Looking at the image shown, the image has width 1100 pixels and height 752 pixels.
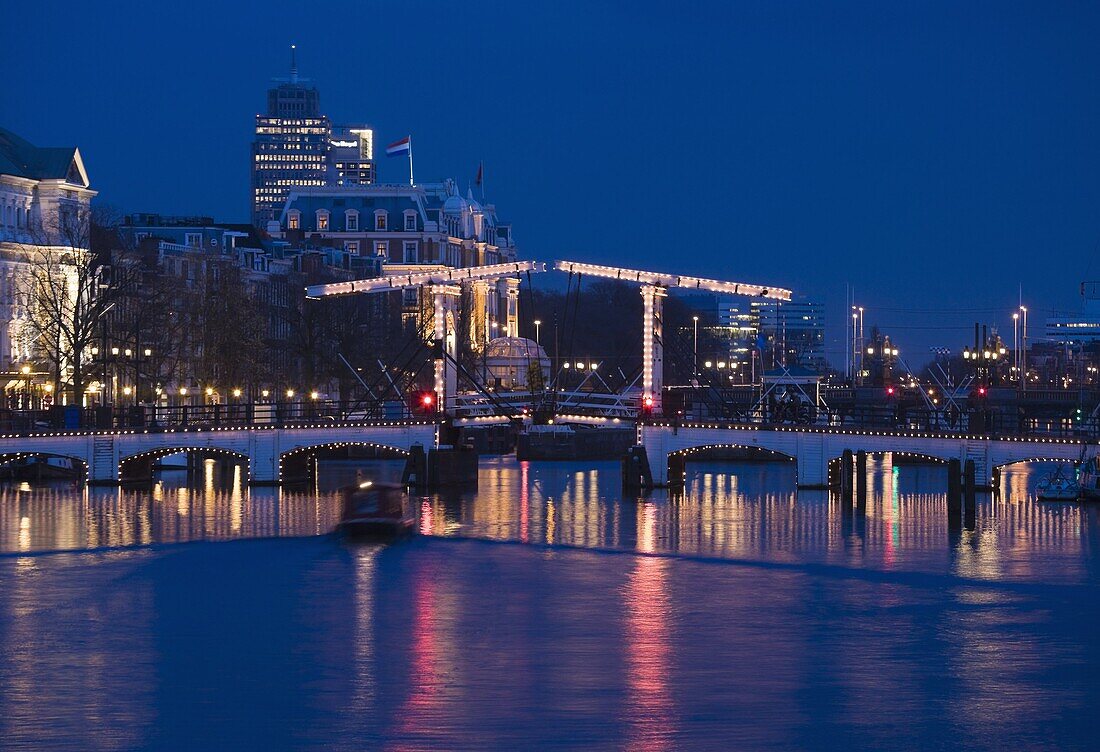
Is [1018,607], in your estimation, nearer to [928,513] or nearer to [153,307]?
[928,513]

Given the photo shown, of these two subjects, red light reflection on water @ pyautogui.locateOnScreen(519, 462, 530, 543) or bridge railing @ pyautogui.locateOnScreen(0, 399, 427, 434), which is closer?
red light reflection on water @ pyautogui.locateOnScreen(519, 462, 530, 543)

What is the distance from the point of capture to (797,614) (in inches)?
1761

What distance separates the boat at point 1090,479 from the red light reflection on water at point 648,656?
2464cm

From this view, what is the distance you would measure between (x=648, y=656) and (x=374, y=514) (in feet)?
73.6

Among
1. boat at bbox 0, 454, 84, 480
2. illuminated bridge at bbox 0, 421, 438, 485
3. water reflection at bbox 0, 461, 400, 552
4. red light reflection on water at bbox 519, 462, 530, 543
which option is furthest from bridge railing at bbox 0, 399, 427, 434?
red light reflection on water at bbox 519, 462, 530, 543

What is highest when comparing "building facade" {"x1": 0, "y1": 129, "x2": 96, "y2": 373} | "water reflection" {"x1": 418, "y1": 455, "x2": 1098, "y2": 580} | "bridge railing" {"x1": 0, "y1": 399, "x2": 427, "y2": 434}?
"building facade" {"x1": 0, "y1": 129, "x2": 96, "y2": 373}

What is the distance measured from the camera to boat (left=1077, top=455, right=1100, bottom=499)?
75.9 metres

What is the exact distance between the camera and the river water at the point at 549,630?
107 ft

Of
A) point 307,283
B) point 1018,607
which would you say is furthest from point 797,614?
point 307,283

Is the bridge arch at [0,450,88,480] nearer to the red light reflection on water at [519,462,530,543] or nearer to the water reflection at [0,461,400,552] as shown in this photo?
the water reflection at [0,461,400,552]

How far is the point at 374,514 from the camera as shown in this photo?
60.3 meters

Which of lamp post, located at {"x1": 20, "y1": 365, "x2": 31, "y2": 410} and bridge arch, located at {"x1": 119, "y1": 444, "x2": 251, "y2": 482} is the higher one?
lamp post, located at {"x1": 20, "y1": 365, "x2": 31, "y2": 410}

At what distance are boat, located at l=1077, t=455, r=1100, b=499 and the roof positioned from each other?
52.4 m

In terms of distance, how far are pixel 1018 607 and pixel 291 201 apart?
126 meters
